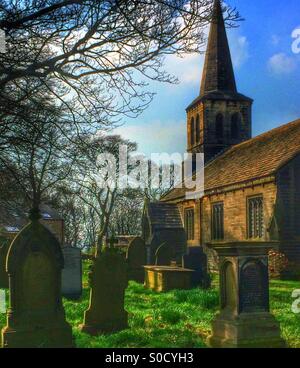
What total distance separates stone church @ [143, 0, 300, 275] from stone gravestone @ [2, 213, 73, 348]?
3.23 m

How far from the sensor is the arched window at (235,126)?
115 ft

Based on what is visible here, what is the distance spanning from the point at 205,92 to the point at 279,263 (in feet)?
60.5

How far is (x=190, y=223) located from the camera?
96.8 ft

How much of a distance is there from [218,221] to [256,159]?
4.05 meters

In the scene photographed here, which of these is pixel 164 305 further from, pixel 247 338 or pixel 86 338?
→ pixel 247 338

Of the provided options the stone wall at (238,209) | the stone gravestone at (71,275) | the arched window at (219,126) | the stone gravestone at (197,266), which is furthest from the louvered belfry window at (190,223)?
the stone gravestone at (71,275)

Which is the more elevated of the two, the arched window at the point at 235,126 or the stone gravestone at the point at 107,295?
the arched window at the point at 235,126

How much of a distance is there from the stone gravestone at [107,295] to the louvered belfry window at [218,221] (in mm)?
15678

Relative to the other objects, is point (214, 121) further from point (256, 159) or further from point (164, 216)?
point (256, 159)

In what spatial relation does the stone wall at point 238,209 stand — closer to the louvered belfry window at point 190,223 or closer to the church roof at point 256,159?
the church roof at point 256,159

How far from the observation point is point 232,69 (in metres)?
36.0

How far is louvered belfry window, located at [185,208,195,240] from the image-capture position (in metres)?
29.2

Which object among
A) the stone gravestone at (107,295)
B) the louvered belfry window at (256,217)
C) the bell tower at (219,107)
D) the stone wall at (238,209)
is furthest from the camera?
the bell tower at (219,107)
